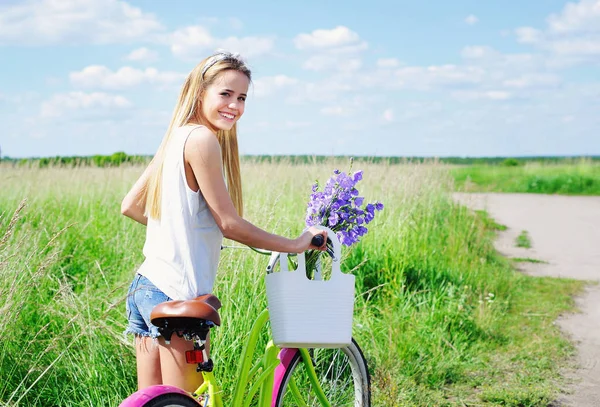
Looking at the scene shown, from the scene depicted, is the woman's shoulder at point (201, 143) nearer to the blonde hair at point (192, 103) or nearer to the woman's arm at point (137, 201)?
the blonde hair at point (192, 103)

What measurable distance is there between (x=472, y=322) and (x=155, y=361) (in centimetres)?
406

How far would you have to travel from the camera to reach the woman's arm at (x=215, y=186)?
2451 millimetres

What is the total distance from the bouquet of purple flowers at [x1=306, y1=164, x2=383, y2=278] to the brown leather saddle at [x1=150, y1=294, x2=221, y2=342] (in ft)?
2.02

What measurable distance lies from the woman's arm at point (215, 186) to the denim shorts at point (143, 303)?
1.16 ft

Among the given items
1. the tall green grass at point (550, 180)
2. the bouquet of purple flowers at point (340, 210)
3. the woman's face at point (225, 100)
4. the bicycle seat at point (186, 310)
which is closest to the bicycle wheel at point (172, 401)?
the bicycle seat at point (186, 310)

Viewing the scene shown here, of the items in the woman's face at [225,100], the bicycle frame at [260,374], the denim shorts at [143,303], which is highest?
the woman's face at [225,100]

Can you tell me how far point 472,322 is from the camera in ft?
20.4

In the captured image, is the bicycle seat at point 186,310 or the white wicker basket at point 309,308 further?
the white wicker basket at point 309,308

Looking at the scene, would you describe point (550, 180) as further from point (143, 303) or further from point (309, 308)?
point (143, 303)

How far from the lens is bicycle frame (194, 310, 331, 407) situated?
2609 mm

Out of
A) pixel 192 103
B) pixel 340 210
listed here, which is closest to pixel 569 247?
pixel 340 210

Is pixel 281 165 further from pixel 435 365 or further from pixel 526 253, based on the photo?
pixel 435 365

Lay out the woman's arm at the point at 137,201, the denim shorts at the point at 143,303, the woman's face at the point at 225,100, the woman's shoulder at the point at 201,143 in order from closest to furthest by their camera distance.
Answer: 1. the woman's shoulder at the point at 201,143
2. the denim shorts at the point at 143,303
3. the woman's face at the point at 225,100
4. the woman's arm at the point at 137,201

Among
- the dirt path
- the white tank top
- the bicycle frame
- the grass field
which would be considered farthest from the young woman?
the dirt path
